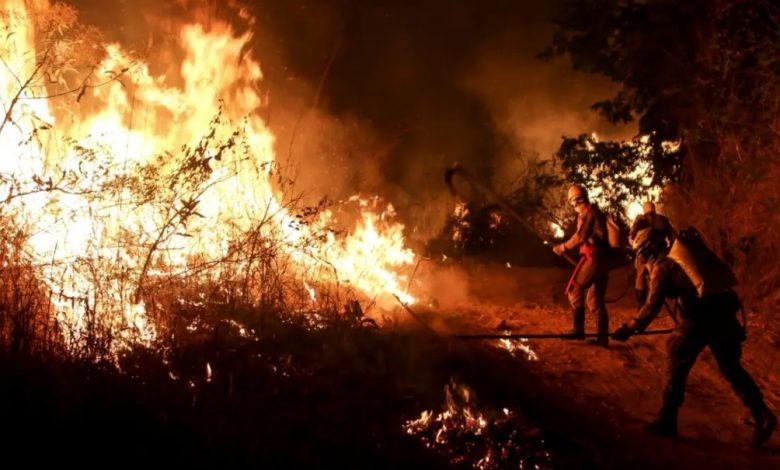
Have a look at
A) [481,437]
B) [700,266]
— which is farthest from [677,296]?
[481,437]

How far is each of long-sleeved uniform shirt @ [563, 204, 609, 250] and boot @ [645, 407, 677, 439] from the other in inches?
110

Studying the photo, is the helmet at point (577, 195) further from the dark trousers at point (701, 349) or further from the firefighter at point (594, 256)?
the dark trousers at point (701, 349)

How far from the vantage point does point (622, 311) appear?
10.2 m

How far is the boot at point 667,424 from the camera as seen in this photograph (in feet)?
18.0

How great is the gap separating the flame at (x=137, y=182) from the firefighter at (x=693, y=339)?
3.42 metres

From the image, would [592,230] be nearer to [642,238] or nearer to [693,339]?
[642,238]

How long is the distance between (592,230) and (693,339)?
8.62ft

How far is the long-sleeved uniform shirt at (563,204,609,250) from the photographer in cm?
794

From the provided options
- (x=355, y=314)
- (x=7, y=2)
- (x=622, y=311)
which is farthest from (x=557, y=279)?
(x=7, y=2)

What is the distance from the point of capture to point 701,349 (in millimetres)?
5531

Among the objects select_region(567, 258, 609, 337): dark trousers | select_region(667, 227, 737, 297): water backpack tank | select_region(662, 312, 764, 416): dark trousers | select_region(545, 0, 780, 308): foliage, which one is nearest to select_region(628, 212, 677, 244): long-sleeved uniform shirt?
select_region(667, 227, 737, 297): water backpack tank

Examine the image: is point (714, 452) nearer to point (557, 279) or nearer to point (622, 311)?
point (622, 311)

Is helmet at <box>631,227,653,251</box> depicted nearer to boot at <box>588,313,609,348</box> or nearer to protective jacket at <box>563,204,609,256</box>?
protective jacket at <box>563,204,609,256</box>

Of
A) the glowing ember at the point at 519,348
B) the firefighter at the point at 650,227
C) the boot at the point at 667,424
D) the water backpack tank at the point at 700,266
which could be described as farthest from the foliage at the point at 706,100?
the boot at the point at 667,424
